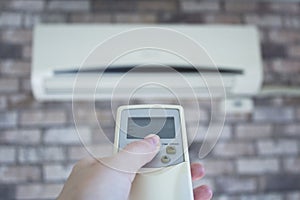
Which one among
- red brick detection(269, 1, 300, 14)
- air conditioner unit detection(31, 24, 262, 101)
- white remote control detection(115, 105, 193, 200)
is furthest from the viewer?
red brick detection(269, 1, 300, 14)

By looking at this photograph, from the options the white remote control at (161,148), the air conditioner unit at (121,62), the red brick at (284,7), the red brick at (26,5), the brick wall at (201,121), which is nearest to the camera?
the white remote control at (161,148)

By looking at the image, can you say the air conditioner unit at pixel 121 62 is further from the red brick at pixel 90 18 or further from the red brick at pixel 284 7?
the red brick at pixel 284 7

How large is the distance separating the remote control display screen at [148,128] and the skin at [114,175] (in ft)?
0.04

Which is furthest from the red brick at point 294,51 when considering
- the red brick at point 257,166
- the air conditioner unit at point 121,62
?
the red brick at point 257,166

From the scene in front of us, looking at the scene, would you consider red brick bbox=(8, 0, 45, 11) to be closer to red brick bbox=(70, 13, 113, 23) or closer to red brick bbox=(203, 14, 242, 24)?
red brick bbox=(70, 13, 113, 23)

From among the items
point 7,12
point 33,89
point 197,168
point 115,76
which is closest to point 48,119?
point 33,89

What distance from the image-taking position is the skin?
510 mm

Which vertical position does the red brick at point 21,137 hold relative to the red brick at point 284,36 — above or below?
below

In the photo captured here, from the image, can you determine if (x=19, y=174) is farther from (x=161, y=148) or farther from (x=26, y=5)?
(x=161, y=148)

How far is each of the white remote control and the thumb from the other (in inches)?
0.5

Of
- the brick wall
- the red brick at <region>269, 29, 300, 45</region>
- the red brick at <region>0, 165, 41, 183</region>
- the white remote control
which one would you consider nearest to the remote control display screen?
the white remote control

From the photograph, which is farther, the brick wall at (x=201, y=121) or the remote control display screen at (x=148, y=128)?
the brick wall at (x=201, y=121)

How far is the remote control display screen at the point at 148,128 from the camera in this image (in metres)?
0.54

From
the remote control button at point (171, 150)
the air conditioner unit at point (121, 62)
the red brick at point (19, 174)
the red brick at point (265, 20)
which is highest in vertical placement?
the red brick at point (265, 20)
